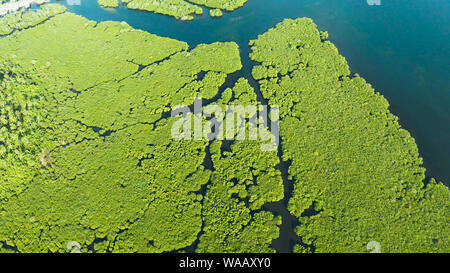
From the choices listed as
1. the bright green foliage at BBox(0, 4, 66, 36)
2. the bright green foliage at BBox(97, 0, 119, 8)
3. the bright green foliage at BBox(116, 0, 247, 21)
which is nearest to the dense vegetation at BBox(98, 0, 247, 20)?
the bright green foliage at BBox(116, 0, 247, 21)

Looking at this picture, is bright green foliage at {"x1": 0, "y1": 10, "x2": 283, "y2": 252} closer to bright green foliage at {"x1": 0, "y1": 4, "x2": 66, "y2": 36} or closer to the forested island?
the forested island

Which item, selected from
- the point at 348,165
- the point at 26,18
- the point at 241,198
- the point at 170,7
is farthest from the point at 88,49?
the point at 348,165

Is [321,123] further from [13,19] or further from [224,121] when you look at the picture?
[13,19]

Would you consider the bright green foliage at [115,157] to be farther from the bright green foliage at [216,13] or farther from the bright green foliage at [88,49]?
the bright green foliage at [216,13]

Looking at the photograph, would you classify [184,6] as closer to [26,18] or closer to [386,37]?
[26,18]

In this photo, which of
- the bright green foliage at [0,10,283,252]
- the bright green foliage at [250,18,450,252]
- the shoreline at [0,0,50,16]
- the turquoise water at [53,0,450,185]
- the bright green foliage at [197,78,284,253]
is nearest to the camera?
the bright green foliage at [250,18,450,252]
